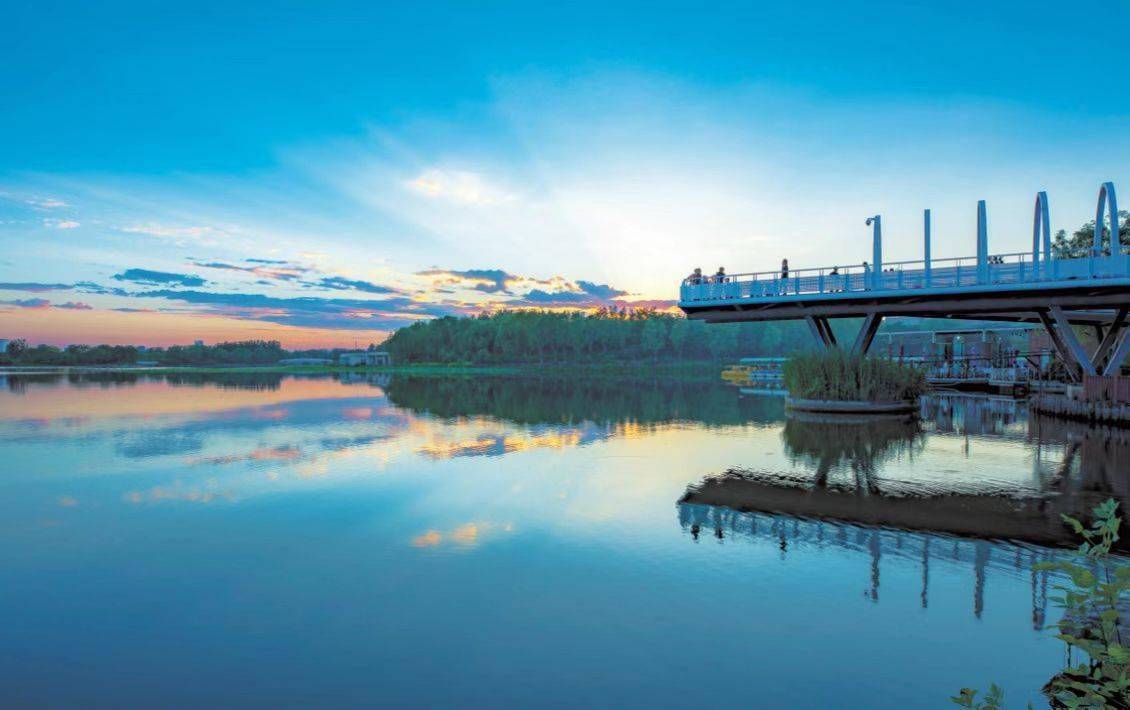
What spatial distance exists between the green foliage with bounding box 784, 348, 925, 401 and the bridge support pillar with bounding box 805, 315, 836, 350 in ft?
9.13

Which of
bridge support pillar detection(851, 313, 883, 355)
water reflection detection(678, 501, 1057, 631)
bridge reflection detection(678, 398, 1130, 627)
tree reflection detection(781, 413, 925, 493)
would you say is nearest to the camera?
water reflection detection(678, 501, 1057, 631)

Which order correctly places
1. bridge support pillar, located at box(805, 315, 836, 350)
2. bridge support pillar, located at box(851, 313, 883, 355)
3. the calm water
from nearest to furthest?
the calm water < bridge support pillar, located at box(851, 313, 883, 355) < bridge support pillar, located at box(805, 315, 836, 350)

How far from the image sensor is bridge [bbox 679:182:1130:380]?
93.7 ft

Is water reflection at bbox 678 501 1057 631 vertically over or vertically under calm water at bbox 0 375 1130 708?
over

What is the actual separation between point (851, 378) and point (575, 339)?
4749 inches

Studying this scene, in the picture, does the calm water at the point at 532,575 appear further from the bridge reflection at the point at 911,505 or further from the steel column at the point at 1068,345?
the steel column at the point at 1068,345

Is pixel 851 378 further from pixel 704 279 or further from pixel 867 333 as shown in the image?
pixel 704 279

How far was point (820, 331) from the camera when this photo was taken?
35.6m

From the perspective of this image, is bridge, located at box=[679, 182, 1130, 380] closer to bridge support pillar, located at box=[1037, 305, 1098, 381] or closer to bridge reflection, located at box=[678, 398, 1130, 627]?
bridge support pillar, located at box=[1037, 305, 1098, 381]

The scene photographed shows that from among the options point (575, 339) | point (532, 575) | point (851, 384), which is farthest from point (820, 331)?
point (575, 339)

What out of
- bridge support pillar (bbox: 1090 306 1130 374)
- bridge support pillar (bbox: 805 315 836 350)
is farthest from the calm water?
bridge support pillar (bbox: 805 315 836 350)

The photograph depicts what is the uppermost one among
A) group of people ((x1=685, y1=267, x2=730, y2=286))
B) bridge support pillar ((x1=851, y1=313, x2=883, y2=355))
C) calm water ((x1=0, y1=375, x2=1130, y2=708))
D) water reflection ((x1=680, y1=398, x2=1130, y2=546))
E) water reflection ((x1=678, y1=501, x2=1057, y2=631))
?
group of people ((x1=685, y1=267, x2=730, y2=286))

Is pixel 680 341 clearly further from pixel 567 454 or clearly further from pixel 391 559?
pixel 391 559

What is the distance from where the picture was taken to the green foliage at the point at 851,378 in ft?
101
